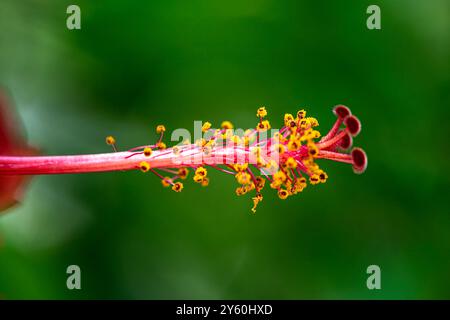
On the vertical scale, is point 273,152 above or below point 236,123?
below

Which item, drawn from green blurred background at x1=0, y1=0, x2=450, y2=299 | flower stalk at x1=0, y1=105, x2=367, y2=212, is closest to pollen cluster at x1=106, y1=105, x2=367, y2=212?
flower stalk at x1=0, y1=105, x2=367, y2=212

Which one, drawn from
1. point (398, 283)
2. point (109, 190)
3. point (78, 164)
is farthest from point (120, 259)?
point (398, 283)

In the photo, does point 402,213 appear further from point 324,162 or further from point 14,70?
point 14,70

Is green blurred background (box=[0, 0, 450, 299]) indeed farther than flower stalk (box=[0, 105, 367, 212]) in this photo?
Yes

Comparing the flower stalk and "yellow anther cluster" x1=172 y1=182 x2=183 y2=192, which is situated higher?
the flower stalk

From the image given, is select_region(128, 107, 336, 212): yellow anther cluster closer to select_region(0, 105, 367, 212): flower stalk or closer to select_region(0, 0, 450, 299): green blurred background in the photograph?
select_region(0, 105, 367, 212): flower stalk

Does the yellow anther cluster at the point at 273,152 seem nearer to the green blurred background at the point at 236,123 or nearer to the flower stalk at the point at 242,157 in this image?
the flower stalk at the point at 242,157

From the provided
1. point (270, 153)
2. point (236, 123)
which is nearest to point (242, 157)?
point (270, 153)

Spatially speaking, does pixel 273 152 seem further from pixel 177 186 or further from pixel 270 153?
pixel 177 186

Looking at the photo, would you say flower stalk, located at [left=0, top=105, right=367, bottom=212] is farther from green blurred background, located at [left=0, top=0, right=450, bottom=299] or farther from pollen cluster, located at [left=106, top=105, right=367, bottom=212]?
green blurred background, located at [left=0, top=0, right=450, bottom=299]
